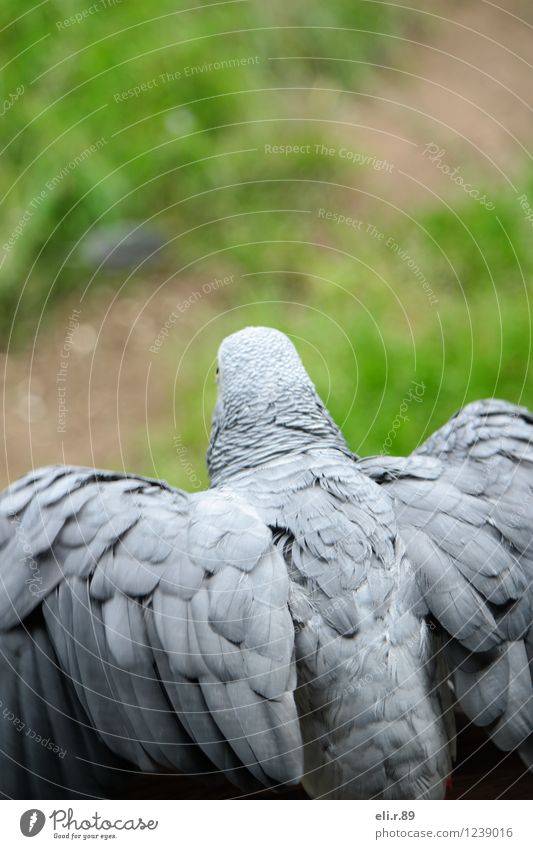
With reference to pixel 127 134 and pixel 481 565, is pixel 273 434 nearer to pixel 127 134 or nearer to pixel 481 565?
pixel 481 565

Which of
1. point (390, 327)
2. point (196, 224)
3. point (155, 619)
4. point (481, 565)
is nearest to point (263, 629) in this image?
point (155, 619)

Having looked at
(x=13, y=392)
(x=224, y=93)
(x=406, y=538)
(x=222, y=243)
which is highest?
(x=224, y=93)

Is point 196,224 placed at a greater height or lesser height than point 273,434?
greater

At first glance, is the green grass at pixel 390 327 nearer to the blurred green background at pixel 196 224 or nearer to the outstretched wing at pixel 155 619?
the blurred green background at pixel 196 224

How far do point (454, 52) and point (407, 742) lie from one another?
13.5ft

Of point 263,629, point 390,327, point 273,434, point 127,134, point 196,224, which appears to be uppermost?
point 127,134

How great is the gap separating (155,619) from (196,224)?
107 inches

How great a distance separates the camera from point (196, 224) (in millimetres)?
3820

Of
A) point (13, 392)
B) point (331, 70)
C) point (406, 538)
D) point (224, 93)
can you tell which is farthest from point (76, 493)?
point (331, 70)

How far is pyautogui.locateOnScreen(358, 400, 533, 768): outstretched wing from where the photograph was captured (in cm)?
141

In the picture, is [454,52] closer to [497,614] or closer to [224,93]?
[224,93]

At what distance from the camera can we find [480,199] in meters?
3.47

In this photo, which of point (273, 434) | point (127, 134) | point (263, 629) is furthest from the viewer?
point (127, 134)

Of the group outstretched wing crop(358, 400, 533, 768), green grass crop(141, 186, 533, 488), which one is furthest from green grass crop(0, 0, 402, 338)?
outstretched wing crop(358, 400, 533, 768)
